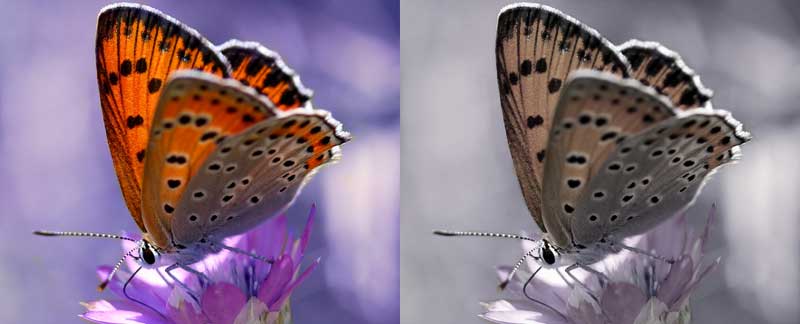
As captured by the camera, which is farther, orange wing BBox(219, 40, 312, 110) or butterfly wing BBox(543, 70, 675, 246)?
orange wing BBox(219, 40, 312, 110)

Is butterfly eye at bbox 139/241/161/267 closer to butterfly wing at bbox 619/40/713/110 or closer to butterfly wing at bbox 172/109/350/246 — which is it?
butterfly wing at bbox 172/109/350/246

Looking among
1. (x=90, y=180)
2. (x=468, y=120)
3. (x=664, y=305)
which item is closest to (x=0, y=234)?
(x=90, y=180)

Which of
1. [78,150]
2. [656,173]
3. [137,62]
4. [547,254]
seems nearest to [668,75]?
[656,173]

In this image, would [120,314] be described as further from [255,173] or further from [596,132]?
[596,132]

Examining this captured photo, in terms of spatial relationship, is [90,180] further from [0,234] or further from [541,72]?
[541,72]

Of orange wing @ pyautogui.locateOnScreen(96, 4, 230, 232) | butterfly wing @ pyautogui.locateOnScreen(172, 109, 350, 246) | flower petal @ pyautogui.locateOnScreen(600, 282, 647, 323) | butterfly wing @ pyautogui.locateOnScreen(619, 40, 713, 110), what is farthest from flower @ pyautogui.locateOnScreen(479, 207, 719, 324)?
orange wing @ pyautogui.locateOnScreen(96, 4, 230, 232)

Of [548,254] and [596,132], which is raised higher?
[596,132]

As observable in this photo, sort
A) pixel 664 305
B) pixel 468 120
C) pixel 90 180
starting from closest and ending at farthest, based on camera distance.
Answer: pixel 664 305
pixel 90 180
pixel 468 120
